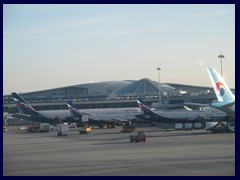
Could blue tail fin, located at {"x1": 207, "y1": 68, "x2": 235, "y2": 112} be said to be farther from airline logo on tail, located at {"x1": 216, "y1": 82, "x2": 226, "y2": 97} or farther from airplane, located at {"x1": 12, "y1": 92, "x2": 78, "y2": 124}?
airplane, located at {"x1": 12, "y1": 92, "x2": 78, "y2": 124}

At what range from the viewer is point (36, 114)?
11206 centimetres

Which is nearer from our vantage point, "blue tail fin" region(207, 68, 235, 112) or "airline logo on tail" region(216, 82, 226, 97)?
"airline logo on tail" region(216, 82, 226, 97)

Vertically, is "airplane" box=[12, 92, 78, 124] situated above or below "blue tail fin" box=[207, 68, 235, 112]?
below

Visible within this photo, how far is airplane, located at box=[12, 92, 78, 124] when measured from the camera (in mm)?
110938

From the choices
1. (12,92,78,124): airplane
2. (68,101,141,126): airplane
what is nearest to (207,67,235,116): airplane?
(68,101,141,126): airplane

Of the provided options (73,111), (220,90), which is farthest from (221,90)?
(73,111)

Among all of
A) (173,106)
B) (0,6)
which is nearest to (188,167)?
(0,6)

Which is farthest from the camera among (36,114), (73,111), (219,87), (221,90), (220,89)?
(36,114)

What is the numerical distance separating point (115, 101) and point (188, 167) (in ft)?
465

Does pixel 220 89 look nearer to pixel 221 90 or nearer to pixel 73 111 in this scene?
pixel 221 90

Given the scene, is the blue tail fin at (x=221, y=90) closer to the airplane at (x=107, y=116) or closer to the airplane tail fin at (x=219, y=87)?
the airplane tail fin at (x=219, y=87)

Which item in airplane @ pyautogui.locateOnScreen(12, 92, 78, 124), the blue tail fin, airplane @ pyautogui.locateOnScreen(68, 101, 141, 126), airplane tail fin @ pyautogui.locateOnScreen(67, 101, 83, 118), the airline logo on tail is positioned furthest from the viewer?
airplane @ pyautogui.locateOnScreen(12, 92, 78, 124)

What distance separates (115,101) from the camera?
170375 millimetres
